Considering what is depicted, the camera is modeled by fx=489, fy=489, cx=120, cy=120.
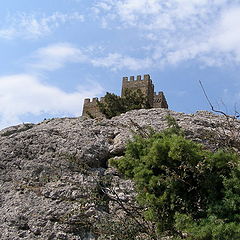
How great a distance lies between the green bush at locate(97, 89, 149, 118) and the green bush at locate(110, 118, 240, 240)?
14595 mm

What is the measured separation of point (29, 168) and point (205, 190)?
428 cm

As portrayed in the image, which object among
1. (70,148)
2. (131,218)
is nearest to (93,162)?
(70,148)

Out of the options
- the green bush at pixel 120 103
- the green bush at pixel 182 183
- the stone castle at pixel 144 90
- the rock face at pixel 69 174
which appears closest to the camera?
the green bush at pixel 182 183

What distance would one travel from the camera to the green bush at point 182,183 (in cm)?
723

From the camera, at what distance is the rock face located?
8.91 meters

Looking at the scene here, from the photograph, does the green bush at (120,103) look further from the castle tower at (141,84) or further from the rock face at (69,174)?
the rock face at (69,174)

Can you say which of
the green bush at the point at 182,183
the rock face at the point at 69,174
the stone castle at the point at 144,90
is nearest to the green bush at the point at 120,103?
the stone castle at the point at 144,90

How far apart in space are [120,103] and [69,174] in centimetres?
1406

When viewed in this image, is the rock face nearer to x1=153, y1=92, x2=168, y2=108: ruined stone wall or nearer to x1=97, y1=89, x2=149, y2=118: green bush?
x1=97, y1=89, x2=149, y2=118: green bush

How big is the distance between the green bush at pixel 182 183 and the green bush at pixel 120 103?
14.6m

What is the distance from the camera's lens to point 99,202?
8.63 metres

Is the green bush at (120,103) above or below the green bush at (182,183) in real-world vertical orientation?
above

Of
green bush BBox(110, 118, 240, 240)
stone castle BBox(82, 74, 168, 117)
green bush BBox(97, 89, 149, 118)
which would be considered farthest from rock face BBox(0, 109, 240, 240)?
stone castle BBox(82, 74, 168, 117)

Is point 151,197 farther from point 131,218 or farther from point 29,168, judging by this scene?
point 29,168
